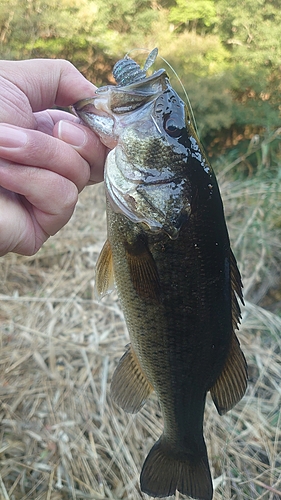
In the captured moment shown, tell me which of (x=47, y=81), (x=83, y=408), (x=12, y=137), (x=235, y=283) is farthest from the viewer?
(x=83, y=408)

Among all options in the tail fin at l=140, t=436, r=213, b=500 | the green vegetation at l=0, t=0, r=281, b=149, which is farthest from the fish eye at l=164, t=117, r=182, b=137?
the green vegetation at l=0, t=0, r=281, b=149

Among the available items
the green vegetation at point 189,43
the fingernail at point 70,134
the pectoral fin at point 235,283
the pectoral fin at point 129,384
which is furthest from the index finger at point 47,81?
the green vegetation at point 189,43

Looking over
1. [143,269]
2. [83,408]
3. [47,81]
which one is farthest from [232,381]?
[83,408]

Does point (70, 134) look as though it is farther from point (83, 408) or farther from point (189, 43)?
point (189, 43)

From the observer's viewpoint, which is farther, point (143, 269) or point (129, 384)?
point (129, 384)

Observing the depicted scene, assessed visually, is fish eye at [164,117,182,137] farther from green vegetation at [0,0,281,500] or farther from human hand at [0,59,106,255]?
green vegetation at [0,0,281,500]

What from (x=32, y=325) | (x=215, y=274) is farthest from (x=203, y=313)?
(x=32, y=325)

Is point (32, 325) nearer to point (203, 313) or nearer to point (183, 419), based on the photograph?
point (183, 419)
